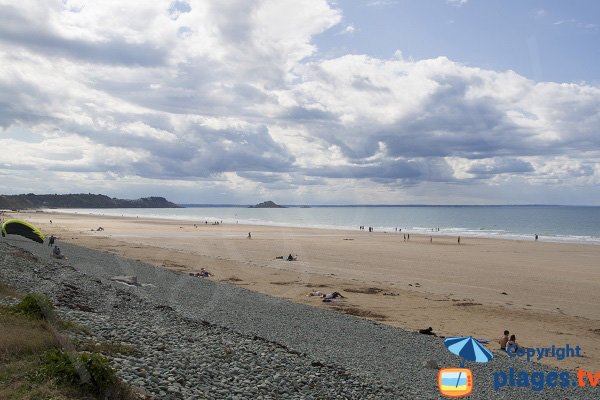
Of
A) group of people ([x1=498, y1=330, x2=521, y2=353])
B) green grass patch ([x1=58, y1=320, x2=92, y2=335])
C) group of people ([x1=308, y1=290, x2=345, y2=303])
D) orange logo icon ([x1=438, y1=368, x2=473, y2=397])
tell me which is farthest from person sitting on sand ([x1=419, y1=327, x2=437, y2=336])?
green grass patch ([x1=58, y1=320, x2=92, y2=335])

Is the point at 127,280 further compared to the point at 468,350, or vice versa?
the point at 127,280

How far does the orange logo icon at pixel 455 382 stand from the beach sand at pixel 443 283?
3.97 meters

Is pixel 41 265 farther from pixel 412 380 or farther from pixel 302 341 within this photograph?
pixel 412 380

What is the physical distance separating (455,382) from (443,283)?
19289mm

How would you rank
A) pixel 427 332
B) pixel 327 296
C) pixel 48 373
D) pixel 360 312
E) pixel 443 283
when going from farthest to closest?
pixel 443 283, pixel 327 296, pixel 360 312, pixel 427 332, pixel 48 373

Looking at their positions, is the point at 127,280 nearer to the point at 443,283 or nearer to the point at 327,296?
the point at 327,296

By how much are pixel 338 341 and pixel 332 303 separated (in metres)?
7.78

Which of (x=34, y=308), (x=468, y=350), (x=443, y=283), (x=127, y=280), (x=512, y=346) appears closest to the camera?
(x=34, y=308)

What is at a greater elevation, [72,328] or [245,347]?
[72,328]

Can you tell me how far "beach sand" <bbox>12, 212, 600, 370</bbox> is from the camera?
1861 centimetres

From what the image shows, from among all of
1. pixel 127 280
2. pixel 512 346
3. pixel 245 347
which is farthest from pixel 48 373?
pixel 127 280

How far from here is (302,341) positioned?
1398 centimetres

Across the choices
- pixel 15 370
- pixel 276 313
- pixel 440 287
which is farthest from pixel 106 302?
pixel 440 287

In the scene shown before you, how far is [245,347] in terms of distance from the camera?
1169 cm
